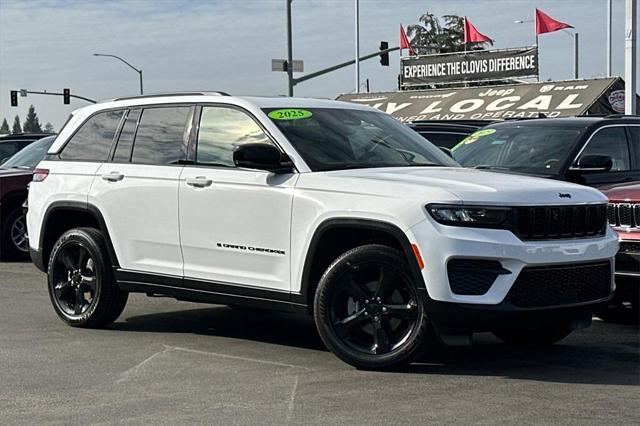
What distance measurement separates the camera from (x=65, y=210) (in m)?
8.90

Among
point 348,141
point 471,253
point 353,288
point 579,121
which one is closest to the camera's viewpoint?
point 471,253

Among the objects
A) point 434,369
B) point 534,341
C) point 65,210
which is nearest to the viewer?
point 434,369

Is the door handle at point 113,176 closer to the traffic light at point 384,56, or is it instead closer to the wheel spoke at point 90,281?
the wheel spoke at point 90,281

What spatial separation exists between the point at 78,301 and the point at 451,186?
3.68 metres

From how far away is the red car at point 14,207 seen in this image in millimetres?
13992

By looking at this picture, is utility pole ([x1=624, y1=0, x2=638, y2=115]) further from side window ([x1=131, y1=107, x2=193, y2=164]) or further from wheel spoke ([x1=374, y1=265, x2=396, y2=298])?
wheel spoke ([x1=374, y1=265, x2=396, y2=298])

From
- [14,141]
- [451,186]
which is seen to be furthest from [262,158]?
[14,141]

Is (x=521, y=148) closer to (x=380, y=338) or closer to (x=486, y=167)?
(x=486, y=167)

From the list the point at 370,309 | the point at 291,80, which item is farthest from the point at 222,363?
the point at 291,80

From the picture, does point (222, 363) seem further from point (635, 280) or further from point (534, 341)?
point (635, 280)

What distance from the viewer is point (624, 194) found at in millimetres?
8320

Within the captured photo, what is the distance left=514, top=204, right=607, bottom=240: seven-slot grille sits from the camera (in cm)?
645

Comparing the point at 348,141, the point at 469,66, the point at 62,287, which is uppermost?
the point at 469,66

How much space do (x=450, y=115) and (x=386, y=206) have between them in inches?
1407
